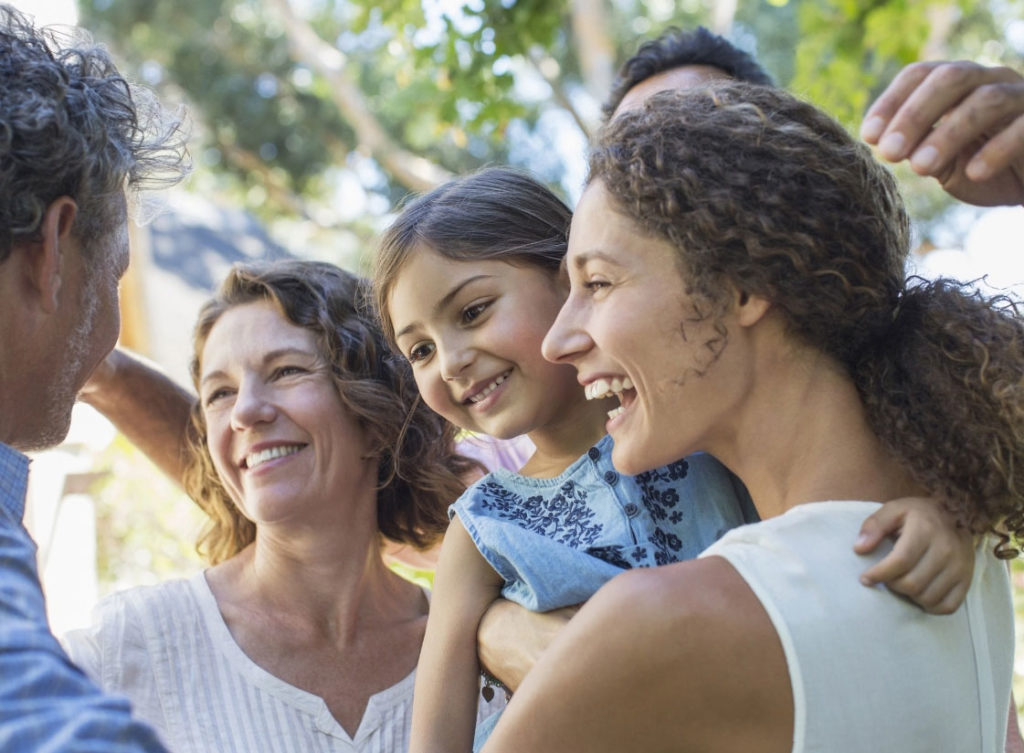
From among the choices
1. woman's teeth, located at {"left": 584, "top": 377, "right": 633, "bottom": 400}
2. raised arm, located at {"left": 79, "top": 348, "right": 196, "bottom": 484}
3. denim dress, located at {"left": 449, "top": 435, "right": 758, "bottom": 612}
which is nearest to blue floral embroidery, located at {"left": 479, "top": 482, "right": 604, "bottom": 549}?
denim dress, located at {"left": 449, "top": 435, "right": 758, "bottom": 612}

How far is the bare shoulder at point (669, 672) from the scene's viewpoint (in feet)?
5.25

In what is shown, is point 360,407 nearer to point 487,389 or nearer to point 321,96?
point 487,389

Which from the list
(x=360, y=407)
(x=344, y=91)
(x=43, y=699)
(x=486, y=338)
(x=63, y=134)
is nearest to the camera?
(x=43, y=699)

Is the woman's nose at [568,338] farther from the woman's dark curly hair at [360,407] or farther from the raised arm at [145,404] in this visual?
the raised arm at [145,404]

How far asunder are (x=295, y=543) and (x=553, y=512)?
104 cm

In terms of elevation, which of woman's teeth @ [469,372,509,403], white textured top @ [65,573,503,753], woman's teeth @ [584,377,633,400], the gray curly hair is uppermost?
the gray curly hair

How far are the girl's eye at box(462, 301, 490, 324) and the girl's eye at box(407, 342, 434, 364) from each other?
118 millimetres

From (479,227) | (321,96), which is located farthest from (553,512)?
(321,96)

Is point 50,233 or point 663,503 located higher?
point 50,233

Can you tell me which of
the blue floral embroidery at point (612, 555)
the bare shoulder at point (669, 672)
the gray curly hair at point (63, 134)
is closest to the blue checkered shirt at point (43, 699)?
the bare shoulder at point (669, 672)

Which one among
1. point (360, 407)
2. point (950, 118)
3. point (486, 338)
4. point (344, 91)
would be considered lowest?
point (344, 91)

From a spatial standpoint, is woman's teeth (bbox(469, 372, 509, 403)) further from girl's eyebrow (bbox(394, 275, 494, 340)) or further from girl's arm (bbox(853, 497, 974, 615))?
girl's arm (bbox(853, 497, 974, 615))

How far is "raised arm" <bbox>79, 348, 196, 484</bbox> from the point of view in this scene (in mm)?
3781

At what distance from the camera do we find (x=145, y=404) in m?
3.81
